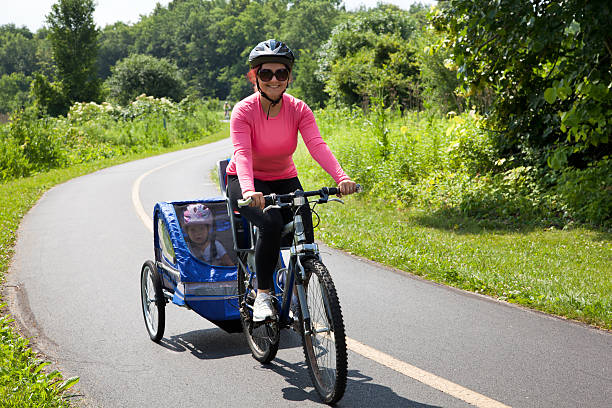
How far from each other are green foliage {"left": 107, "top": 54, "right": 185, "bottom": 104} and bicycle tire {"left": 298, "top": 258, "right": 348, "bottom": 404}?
205 ft

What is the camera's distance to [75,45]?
61.5m

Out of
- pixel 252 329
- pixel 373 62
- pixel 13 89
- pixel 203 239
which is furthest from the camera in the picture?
pixel 13 89

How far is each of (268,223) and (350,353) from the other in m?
1.44

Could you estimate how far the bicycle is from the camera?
13.4ft

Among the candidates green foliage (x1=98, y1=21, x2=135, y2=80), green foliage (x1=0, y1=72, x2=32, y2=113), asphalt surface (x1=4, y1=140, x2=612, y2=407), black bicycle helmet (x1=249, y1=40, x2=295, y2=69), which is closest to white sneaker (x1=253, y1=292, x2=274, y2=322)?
asphalt surface (x1=4, y1=140, x2=612, y2=407)

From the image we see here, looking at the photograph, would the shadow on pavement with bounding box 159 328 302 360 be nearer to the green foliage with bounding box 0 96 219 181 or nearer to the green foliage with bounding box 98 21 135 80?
the green foliage with bounding box 0 96 219 181

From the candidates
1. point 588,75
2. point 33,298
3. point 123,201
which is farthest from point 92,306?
point 123,201

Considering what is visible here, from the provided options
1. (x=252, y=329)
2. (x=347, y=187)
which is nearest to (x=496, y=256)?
(x=252, y=329)

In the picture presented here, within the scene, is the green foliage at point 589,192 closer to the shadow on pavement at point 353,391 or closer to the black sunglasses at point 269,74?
the shadow on pavement at point 353,391

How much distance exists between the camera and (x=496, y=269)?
7875mm

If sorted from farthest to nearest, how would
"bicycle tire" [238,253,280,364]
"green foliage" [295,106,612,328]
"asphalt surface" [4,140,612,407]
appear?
"green foliage" [295,106,612,328]
"bicycle tire" [238,253,280,364]
"asphalt surface" [4,140,612,407]

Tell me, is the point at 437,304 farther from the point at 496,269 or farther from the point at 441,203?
the point at 441,203

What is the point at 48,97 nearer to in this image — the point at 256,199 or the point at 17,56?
the point at 256,199

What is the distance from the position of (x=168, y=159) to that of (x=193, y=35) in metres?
112
